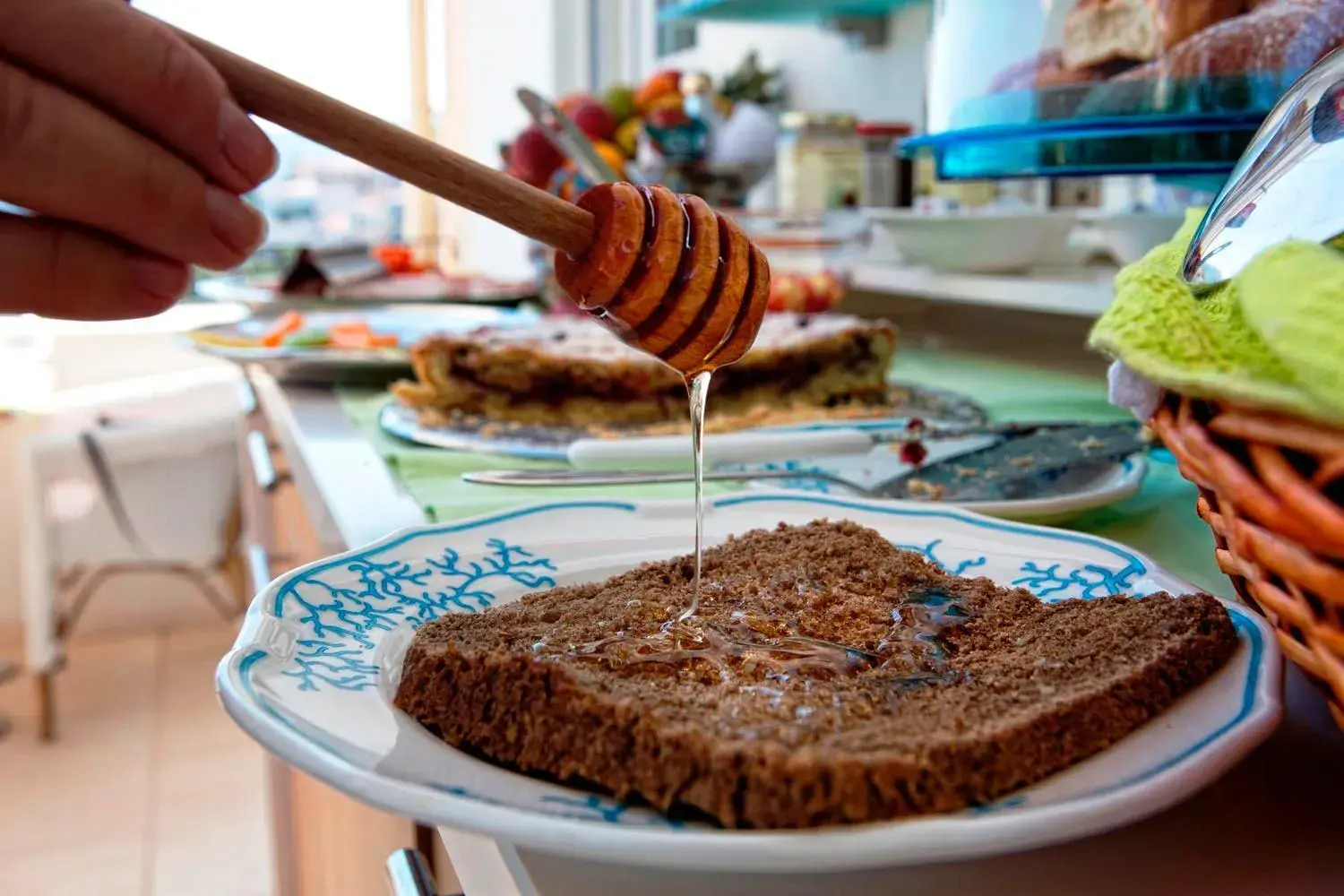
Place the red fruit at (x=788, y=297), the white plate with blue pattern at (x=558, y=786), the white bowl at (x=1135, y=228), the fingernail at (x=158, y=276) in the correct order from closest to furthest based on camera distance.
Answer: the white plate with blue pattern at (x=558, y=786) < the fingernail at (x=158, y=276) < the white bowl at (x=1135, y=228) < the red fruit at (x=788, y=297)

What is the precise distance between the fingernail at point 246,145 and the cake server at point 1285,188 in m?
0.41

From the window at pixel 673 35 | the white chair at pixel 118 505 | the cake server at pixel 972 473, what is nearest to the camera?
the cake server at pixel 972 473

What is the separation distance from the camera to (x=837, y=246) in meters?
1.75

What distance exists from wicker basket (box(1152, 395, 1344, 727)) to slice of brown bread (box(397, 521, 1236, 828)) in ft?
0.14

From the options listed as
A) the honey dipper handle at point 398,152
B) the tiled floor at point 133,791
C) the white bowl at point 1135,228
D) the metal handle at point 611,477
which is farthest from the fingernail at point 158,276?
the tiled floor at point 133,791

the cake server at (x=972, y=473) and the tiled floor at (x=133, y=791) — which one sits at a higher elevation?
the cake server at (x=972, y=473)

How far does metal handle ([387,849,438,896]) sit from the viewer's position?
56 cm

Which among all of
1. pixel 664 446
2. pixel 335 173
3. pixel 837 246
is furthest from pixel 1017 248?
pixel 335 173

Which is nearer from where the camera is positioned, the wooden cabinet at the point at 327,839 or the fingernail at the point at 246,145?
the fingernail at the point at 246,145

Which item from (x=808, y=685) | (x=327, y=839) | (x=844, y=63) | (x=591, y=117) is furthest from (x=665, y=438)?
(x=844, y=63)

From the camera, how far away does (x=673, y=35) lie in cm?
347

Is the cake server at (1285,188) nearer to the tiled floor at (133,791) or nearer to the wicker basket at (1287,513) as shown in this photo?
the wicker basket at (1287,513)

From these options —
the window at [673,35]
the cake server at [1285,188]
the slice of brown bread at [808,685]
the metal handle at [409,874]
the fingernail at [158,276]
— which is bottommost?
the metal handle at [409,874]

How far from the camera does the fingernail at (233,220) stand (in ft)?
1.88
